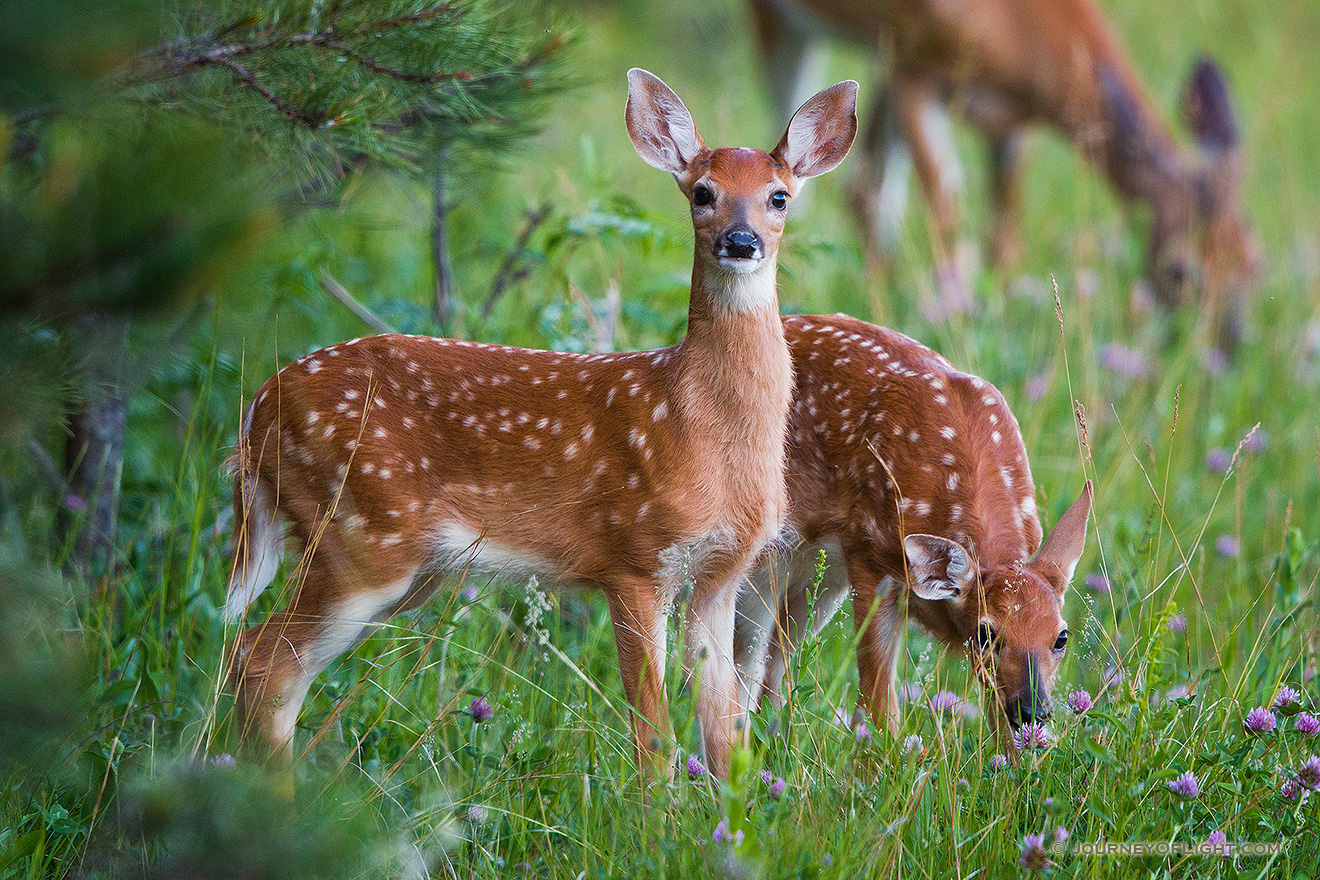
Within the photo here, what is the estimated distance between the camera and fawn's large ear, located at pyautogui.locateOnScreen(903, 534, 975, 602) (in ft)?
9.66

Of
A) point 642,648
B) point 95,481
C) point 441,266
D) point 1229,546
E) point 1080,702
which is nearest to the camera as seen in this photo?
point 1080,702

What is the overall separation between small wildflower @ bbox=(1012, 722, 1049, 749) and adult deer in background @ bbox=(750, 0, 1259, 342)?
4522mm

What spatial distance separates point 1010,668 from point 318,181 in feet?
7.64

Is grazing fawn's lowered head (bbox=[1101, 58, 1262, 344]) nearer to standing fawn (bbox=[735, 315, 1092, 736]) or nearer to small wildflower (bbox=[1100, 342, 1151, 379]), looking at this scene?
small wildflower (bbox=[1100, 342, 1151, 379])

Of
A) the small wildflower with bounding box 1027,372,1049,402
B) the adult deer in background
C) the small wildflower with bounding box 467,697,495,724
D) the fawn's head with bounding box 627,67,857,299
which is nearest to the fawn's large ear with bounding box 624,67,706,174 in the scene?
the fawn's head with bounding box 627,67,857,299

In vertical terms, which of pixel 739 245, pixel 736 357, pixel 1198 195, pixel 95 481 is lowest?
pixel 95 481

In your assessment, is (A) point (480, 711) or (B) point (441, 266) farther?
(B) point (441, 266)

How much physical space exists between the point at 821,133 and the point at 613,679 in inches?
62.3

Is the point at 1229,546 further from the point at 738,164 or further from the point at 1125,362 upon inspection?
the point at 738,164

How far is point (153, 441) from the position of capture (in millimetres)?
4430

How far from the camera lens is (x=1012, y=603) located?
2.90 m

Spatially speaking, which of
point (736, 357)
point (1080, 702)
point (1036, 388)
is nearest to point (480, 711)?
point (736, 357)

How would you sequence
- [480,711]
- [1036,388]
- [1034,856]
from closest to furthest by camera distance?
1. [1034,856]
2. [480,711]
3. [1036,388]

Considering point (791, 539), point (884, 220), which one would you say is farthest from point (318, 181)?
point (884, 220)
